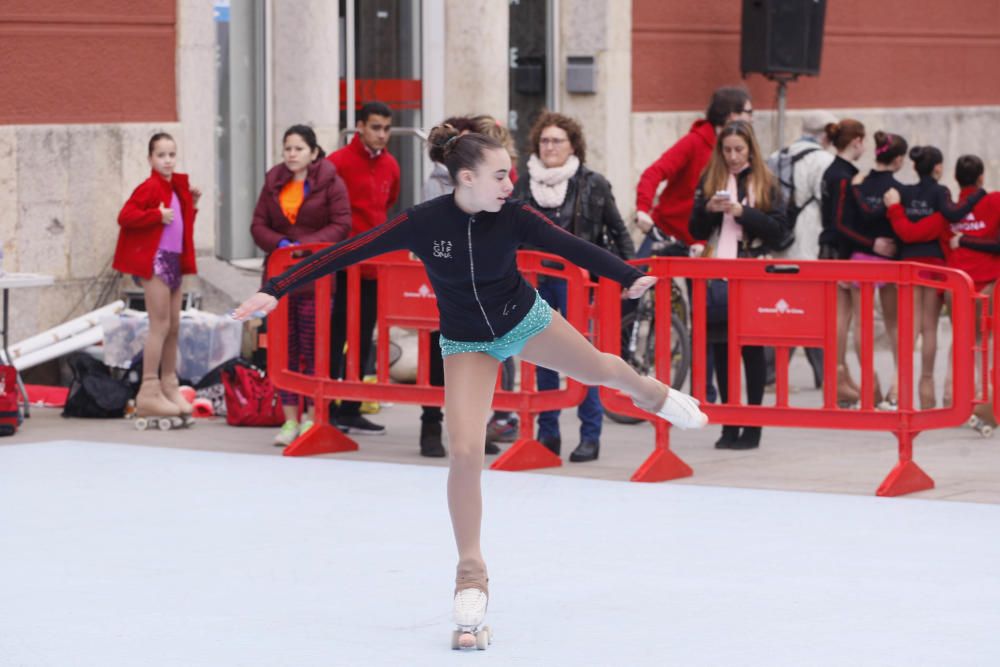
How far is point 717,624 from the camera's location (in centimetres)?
648

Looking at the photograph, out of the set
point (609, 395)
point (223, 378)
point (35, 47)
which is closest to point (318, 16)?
point (35, 47)

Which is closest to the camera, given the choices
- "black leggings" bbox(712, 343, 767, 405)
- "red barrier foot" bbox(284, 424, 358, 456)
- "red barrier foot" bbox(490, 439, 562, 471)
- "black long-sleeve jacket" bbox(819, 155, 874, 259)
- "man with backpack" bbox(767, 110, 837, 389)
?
"red barrier foot" bbox(490, 439, 562, 471)

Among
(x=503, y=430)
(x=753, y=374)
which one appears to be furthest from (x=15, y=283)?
(x=753, y=374)

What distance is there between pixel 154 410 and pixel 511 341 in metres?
5.36

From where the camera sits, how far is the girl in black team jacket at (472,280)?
6.19 metres

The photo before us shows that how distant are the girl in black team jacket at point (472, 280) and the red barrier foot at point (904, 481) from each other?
126 inches

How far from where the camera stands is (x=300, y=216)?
1085 centimetres

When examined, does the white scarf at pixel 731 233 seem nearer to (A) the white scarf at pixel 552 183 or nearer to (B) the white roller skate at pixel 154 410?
(A) the white scarf at pixel 552 183

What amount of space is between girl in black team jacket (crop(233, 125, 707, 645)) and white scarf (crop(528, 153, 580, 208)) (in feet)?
12.6

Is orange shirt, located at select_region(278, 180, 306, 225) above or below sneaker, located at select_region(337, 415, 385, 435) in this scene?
above

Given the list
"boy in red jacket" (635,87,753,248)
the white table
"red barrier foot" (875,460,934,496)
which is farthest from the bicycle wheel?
the white table

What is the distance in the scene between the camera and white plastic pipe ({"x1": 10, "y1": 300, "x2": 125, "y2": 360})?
12.4 m

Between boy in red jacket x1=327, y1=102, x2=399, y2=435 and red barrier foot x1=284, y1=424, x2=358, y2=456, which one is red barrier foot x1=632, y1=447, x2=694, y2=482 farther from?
boy in red jacket x1=327, y1=102, x2=399, y2=435

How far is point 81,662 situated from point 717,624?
2.15 meters
